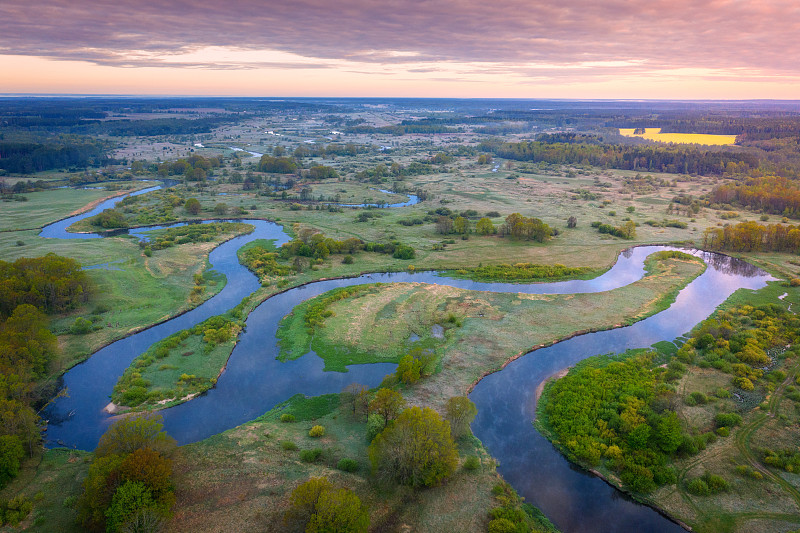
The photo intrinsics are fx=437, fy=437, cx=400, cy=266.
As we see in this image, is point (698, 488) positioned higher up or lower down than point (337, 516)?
lower down

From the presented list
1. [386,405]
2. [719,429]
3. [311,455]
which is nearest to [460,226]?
[386,405]

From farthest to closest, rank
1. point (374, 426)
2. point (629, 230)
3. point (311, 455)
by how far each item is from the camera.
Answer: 1. point (629, 230)
2. point (374, 426)
3. point (311, 455)

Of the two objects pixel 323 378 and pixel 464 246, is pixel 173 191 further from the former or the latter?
pixel 323 378

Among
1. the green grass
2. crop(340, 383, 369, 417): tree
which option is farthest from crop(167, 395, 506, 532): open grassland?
the green grass

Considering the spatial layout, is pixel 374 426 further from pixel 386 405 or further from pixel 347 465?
pixel 347 465

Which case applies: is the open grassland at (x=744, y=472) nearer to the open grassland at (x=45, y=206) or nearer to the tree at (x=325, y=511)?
the tree at (x=325, y=511)

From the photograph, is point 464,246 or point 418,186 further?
point 418,186

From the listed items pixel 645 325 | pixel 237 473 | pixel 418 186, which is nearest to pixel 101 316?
pixel 237 473
